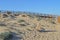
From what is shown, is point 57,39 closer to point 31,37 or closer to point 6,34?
point 31,37

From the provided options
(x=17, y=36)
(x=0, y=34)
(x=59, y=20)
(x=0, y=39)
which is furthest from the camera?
(x=59, y=20)

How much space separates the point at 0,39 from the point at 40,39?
4108 mm

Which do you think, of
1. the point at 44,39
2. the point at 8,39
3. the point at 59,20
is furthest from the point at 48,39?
the point at 59,20

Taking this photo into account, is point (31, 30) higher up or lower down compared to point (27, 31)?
lower down

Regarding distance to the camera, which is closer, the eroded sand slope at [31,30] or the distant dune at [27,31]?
the distant dune at [27,31]

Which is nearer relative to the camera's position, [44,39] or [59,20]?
[44,39]

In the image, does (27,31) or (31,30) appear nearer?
(27,31)

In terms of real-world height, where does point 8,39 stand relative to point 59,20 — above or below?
above

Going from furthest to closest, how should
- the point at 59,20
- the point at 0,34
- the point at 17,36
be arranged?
1. the point at 59,20
2. the point at 17,36
3. the point at 0,34

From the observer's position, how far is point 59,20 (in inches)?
2090

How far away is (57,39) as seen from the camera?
22.9 meters

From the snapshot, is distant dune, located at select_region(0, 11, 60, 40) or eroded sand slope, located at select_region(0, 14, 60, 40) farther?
eroded sand slope, located at select_region(0, 14, 60, 40)

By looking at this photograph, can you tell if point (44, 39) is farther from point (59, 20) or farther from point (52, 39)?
point (59, 20)

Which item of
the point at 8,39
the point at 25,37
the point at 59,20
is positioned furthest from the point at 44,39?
the point at 59,20
